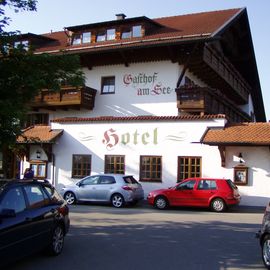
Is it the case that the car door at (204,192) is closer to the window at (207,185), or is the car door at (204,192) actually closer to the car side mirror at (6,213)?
the window at (207,185)

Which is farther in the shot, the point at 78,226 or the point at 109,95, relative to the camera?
the point at 109,95

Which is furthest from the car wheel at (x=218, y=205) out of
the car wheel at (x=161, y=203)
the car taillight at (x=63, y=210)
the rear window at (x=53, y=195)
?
the rear window at (x=53, y=195)

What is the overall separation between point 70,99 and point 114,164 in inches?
222

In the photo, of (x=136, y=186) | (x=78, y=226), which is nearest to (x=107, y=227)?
(x=78, y=226)

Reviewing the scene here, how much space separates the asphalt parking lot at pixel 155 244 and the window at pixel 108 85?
13.1 m

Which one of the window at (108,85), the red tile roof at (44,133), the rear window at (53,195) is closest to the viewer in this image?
the rear window at (53,195)

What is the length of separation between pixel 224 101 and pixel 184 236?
691 inches

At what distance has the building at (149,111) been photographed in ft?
75.0

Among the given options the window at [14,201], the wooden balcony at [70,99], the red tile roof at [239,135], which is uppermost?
the wooden balcony at [70,99]

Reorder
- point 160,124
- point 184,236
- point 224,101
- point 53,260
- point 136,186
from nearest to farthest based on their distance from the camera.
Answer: point 53,260
point 184,236
point 136,186
point 160,124
point 224,101

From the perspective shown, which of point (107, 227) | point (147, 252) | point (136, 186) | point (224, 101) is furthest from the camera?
point (224, 101)

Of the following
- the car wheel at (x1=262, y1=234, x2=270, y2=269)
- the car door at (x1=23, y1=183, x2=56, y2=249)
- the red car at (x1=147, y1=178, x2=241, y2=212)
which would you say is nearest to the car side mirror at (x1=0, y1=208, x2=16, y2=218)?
the car door at (x1=23, y1=183, x2=56, y2=249)

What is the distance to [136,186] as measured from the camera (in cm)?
2170

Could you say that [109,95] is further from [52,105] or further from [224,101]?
[224,101]
